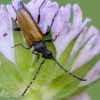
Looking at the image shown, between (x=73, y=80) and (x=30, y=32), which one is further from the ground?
(x=30, y=32)

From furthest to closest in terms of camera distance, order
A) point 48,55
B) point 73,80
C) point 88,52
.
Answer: point 88,52, point 73,80, point 48,55

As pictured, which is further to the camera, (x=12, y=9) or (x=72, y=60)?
(x=12, y=9)

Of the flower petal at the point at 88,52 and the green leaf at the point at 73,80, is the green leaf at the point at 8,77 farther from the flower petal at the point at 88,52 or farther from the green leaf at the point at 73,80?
the flower petal at the point at 88,52

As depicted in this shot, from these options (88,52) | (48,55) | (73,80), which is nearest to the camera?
(48,55)

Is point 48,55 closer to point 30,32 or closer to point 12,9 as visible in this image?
point 30,32

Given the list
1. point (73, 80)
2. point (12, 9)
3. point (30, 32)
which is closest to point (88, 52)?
point (73, 80)

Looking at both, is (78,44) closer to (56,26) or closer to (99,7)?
(56,26)

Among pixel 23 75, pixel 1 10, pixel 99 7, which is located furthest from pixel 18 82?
pixel 99 7

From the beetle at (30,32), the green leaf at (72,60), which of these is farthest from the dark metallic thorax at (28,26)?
the green leaf at (72,60)

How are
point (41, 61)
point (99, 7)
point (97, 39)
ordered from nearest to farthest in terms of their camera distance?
point (41, 61) < point (97, 39) < point (99, 7)

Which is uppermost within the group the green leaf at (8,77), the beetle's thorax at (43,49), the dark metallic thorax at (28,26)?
the dark metallic thorax at (28,26)

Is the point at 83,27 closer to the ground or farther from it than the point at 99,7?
farther from it
